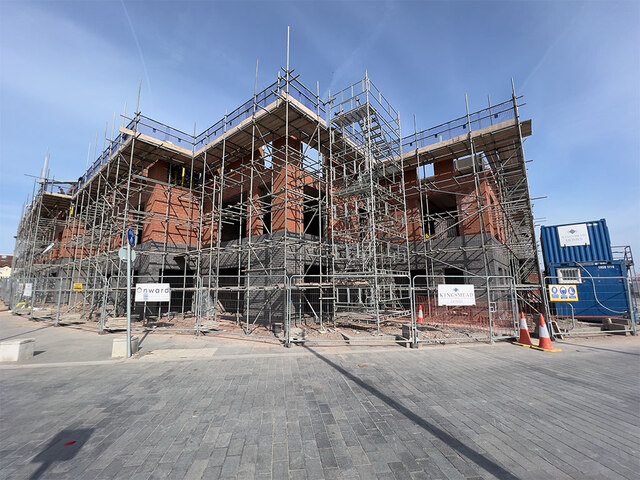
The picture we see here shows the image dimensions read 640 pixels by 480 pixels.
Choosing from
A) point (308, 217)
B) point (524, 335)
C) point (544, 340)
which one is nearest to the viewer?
point (544, 340)

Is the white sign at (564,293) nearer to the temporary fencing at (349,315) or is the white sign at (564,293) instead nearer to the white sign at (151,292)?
the temporary fencing at (349,315)

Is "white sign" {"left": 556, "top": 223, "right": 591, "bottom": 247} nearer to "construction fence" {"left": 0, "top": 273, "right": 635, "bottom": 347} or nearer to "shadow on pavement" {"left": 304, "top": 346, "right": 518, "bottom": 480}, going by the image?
"construction fence" {"left": 0, "top": 273, "right": 635, "bottom": 347}

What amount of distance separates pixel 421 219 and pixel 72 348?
15969mm

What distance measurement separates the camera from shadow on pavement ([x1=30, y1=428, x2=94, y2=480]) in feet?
9.42

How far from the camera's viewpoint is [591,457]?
2.92 meters

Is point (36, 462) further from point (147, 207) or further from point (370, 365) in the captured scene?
point (147, 207)

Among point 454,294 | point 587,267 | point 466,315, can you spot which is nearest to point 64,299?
point 454,294

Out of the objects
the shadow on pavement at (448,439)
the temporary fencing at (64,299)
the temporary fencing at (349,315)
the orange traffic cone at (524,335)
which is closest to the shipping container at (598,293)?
the orange traffic cone at (524,335)

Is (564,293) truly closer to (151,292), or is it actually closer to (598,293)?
(598,293)

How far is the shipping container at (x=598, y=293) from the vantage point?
1152cm

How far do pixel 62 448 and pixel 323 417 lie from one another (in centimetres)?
302

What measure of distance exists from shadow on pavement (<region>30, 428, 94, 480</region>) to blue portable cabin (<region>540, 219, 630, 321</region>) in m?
14.6

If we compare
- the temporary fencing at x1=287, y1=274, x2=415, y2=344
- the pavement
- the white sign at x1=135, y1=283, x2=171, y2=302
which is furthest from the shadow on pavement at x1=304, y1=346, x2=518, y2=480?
the white sign at x1=135, y1=283, x2=171, y2=302

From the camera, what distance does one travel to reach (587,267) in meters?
13.1
